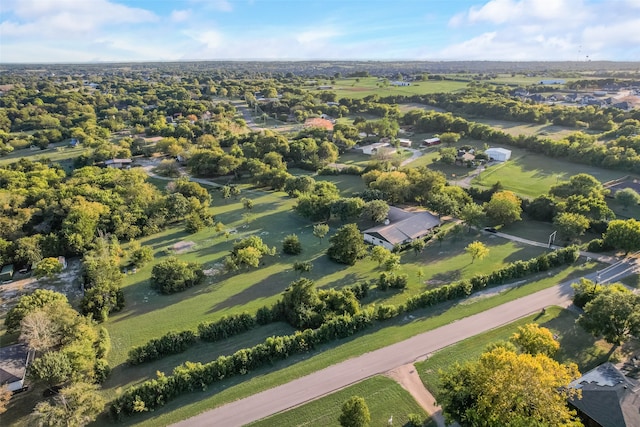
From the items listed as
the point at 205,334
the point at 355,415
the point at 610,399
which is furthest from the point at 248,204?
the point at 610,399

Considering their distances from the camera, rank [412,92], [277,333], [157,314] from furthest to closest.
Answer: [412,92] → [157,314] → [277,333]

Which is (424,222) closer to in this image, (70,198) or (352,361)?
(352,361)

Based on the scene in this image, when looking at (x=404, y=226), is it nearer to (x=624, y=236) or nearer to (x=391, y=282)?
(x=391, y=282)

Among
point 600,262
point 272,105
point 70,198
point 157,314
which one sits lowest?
point 157,314

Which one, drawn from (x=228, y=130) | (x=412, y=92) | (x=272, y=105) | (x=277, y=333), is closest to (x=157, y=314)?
(x=277, y=333)

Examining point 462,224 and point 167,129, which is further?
point 167,129

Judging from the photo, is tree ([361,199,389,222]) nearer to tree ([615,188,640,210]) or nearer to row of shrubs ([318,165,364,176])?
row of shrubs ([318,165,364,176])

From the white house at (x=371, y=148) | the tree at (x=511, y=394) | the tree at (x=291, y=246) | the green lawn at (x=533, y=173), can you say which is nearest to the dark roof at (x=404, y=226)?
the tree at (x=291, y=246)
